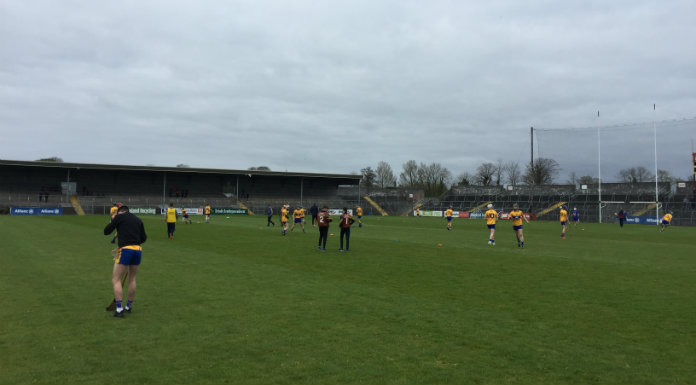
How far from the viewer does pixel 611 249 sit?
802 inches

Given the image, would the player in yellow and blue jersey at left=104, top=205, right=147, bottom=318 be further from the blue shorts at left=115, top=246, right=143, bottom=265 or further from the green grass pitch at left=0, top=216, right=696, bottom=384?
the green grass pitch at left=0, top=216, right=696, bottom=384

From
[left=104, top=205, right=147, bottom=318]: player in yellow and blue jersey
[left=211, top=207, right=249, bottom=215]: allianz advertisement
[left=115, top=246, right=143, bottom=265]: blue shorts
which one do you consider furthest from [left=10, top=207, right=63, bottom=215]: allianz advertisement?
[left=115, top=246, right=143, bottom=265]: blue shorts

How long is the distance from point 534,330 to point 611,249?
50.7 feet

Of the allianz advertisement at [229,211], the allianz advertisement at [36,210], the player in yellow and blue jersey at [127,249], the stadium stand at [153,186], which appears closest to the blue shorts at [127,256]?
the player in yellow and blue jersey at [127,249]

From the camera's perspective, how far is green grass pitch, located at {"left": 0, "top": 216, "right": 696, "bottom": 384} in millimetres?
5520

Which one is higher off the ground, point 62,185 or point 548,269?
point 62,185

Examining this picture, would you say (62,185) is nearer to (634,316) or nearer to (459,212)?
(459,212)

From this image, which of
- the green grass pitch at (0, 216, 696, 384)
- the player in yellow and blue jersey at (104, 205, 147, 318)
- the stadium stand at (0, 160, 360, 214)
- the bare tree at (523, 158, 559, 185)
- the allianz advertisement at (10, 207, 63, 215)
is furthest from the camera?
the bare tree at (523, 158, 559, 185)

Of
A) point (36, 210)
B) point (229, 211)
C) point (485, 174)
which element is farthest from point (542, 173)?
point (36, 210)

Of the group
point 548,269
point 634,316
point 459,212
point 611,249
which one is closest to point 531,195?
point 459,212

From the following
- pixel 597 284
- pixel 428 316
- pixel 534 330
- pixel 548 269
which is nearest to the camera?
pixel 534 330

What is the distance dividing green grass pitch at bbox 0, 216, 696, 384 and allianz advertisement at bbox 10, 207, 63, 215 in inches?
2151

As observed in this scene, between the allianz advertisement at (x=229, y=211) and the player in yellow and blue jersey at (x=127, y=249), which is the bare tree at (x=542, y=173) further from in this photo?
the player in yellow and blue jersey at (x=127, y=249)

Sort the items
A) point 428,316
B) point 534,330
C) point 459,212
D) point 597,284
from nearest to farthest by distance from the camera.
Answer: point 534,330, point 428,316, point 597,284, point 459,212
